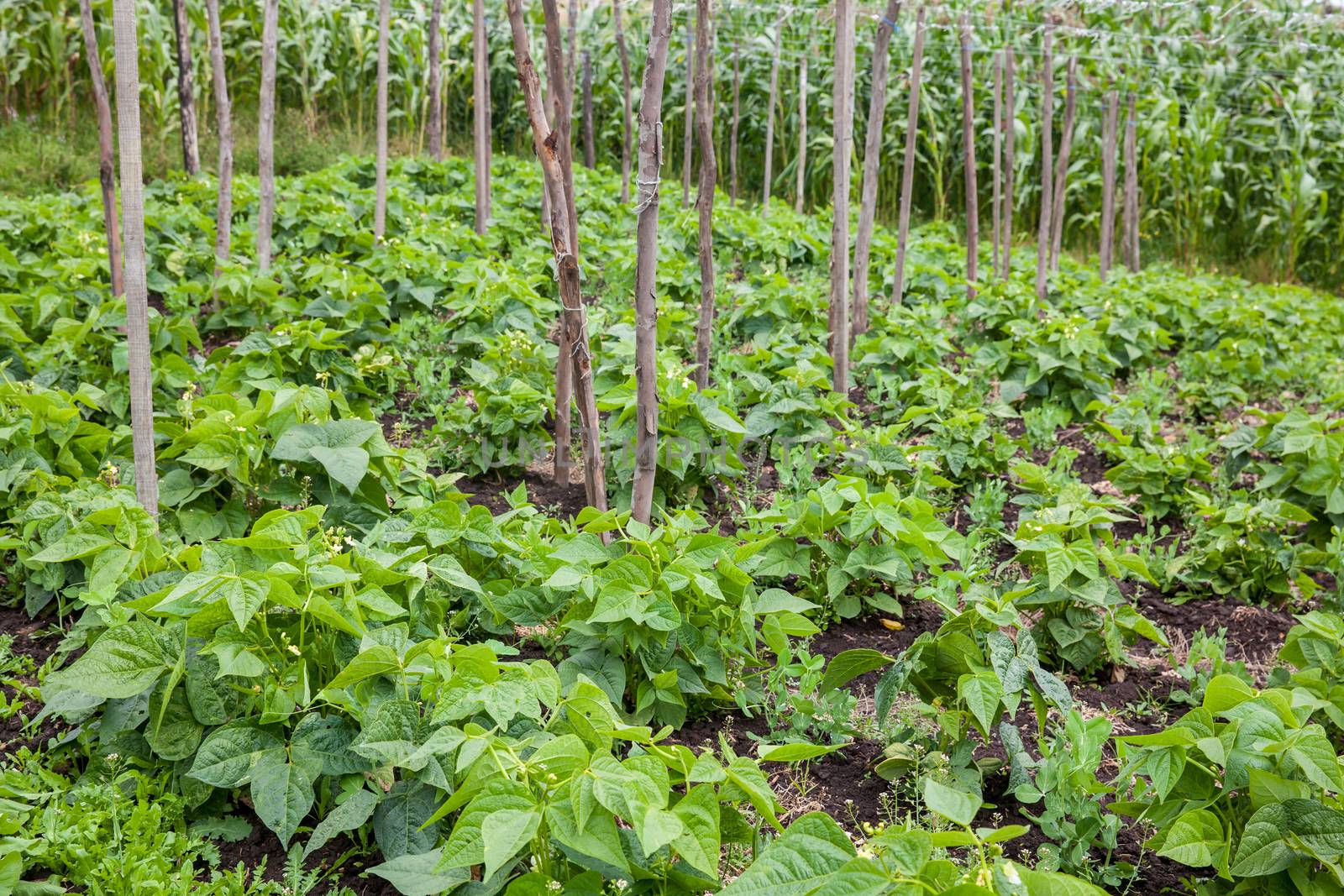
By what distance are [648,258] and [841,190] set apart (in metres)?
2.01

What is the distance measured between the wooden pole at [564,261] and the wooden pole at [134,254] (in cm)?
117

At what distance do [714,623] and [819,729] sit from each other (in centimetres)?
41

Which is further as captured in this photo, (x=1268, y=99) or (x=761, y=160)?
(x=761, y=160)

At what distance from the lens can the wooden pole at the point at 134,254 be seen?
293cm

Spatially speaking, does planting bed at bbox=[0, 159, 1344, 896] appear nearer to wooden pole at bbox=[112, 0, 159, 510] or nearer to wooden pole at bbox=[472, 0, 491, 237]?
wooden pole at bbox=[112, 0, 159, 510]

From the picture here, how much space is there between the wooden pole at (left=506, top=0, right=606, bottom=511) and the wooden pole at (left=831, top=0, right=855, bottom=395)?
5.84 ft

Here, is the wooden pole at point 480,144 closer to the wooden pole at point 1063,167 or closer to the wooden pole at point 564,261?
the wooden pole at point 564,261

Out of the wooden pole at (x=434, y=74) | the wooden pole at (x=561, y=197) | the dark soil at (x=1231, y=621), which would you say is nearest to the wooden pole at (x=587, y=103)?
the wooden pole at (x=434, y=74)

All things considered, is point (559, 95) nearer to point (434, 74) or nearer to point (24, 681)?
point (24, 681)

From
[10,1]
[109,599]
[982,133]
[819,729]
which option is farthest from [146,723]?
[10,1]

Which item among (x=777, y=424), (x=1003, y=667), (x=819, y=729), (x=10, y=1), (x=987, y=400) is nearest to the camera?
(x=1003, y=667)

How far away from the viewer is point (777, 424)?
4.57 m

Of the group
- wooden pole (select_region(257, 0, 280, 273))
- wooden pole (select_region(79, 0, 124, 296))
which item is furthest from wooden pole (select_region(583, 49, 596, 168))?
wooden pole (select_region(79, 0, 124, 296))

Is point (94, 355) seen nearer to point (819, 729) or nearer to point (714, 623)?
point (714, 623)
